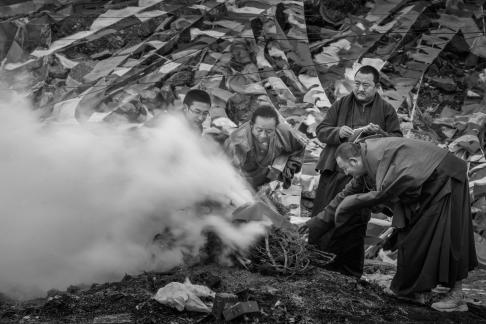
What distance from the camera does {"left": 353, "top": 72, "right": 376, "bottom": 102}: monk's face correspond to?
7.31 meters

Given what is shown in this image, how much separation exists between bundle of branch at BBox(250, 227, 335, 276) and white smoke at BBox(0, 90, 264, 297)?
0.16 meters

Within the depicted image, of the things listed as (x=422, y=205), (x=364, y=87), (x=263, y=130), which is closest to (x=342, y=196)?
(x=422, y=205)

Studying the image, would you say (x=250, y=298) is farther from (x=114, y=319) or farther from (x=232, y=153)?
(x=232, y=153)

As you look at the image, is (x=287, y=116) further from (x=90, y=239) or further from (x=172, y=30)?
(x=90, y=239)

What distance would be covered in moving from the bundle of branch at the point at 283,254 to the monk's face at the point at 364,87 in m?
1.71

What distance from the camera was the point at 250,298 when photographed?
5363 millimetres

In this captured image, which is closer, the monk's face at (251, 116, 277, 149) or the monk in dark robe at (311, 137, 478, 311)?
the monk in dark robe at (311, 137, 478, 311)

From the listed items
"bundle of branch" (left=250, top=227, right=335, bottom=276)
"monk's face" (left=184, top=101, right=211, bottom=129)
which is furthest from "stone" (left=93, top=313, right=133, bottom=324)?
"monk's face" (left=184, top=101, right=211, bottom=129)

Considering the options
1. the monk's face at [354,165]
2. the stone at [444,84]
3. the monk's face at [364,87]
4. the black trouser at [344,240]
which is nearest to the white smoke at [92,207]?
the black trouser at [344,240]

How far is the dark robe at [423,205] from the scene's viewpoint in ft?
18.7

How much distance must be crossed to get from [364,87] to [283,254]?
2.10m

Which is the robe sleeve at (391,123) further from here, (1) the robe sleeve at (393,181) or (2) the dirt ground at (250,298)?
(2) the dirt ground at (250,298)

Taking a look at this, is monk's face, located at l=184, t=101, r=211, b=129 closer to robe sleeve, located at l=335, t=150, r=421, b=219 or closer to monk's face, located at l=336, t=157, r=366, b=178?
monk's face, located at l=336, t=157, r=366, b=178

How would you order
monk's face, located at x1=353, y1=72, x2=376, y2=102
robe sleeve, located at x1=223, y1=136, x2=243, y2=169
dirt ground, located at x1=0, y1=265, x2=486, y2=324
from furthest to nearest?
1. robe sleeve, located at x1=223, y1=136, x2=243, y2=169
2. monk's face, located at x1=353, y1=72, x2=376, y2=102
3. dirt ground, located at x1=0, y1=265, x2=486, y2=324
